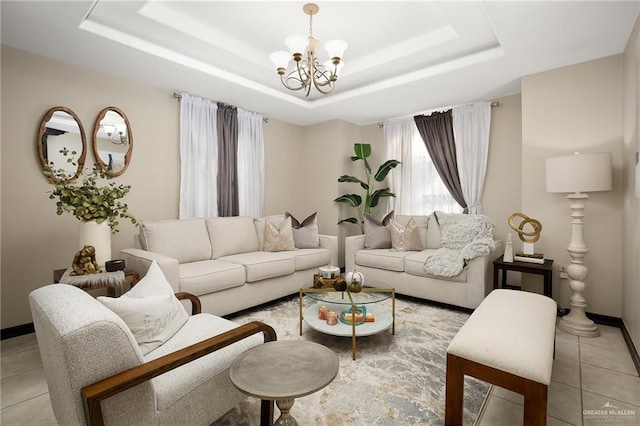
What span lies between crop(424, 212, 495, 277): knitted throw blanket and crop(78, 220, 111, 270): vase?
303cm

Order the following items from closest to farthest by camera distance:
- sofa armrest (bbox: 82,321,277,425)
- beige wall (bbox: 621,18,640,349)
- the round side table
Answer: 1. sofa armrest (bbox: 82,321,277,425)
2. the round side table
3. beige wall (bbox: 621,18,640,349)

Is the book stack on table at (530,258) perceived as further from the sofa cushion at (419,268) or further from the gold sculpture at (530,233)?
the sofa cushion at (419,268)

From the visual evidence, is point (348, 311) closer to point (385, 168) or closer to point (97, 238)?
point (97, 238)

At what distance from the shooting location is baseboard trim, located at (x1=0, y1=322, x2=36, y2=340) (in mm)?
2666

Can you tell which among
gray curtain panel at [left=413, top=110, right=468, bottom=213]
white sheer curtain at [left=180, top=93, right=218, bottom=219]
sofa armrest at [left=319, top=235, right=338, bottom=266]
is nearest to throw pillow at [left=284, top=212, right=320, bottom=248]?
sofa armrest at [left=319, top=235, right=338, bottom=266]

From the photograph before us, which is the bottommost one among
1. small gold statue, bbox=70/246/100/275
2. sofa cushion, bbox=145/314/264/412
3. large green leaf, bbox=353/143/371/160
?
sofa cushion, bbox=145/314/264/412

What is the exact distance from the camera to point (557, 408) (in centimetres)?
172

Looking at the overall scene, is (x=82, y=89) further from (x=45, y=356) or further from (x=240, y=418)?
(x=240, y=418)

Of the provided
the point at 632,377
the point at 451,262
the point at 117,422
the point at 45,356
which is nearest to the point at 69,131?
the point at 45,356

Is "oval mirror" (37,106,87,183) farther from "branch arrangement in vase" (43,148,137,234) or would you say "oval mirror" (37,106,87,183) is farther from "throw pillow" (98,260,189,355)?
"throw pillow" (98,260,189,355)

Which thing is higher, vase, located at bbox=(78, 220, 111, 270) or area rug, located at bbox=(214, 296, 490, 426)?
vase, located at bbox=(78, 220, 111, 270)

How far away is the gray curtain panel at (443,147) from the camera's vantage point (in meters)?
4.32

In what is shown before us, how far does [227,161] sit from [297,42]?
7.34ft

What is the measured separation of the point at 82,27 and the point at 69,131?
1.03 meters
